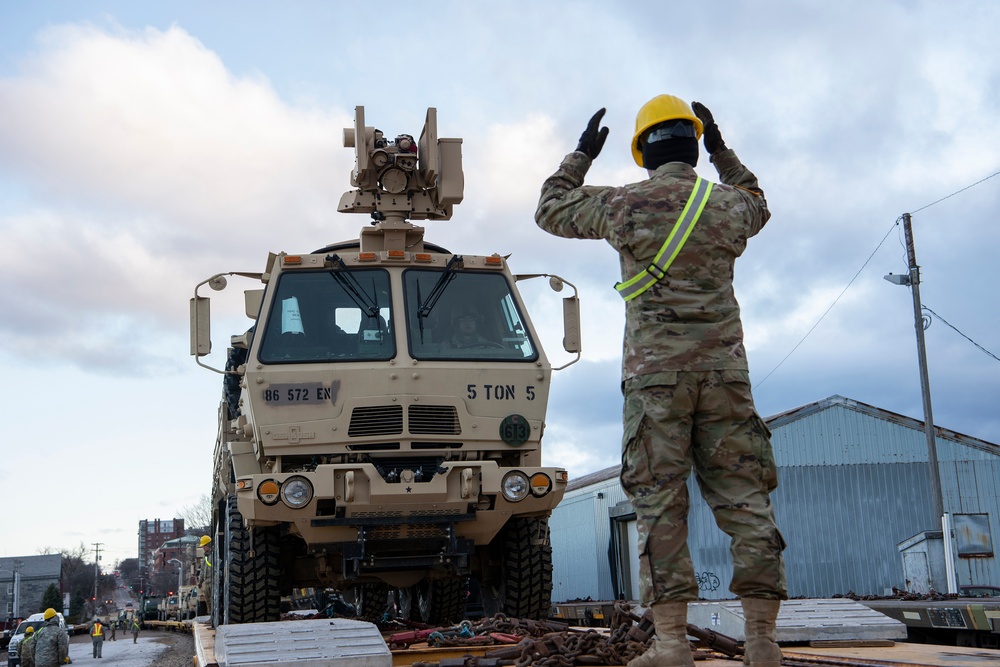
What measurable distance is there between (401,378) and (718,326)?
4203 millimetres

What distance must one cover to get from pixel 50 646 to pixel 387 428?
12.0 m

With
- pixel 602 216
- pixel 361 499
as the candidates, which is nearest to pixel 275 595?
pixel 361 499

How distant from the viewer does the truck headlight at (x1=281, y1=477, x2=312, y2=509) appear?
7.37 m

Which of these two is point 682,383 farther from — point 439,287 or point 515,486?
→ point 439,287

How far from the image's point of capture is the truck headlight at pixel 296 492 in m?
7.37

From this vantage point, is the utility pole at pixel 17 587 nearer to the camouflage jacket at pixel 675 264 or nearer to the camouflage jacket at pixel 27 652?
the camouflage jacket at pixel 27 652

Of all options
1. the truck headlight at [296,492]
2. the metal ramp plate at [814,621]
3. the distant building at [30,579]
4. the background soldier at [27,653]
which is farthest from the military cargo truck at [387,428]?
the distant building at [30,579]

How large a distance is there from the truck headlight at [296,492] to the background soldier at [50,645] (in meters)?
11.6

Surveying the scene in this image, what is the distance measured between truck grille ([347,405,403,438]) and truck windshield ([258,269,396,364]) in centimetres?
42

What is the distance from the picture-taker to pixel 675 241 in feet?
12.7

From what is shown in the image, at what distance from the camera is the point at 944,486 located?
77.7ft

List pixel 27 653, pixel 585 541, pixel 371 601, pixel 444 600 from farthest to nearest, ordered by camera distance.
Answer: pixel 585 541 → pixel 27 653 → pixel 371 601 → pixel 444 600

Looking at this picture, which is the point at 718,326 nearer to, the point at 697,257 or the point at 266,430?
the point at 697,257

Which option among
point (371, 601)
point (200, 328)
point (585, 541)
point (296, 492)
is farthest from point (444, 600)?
point (585, 541)
